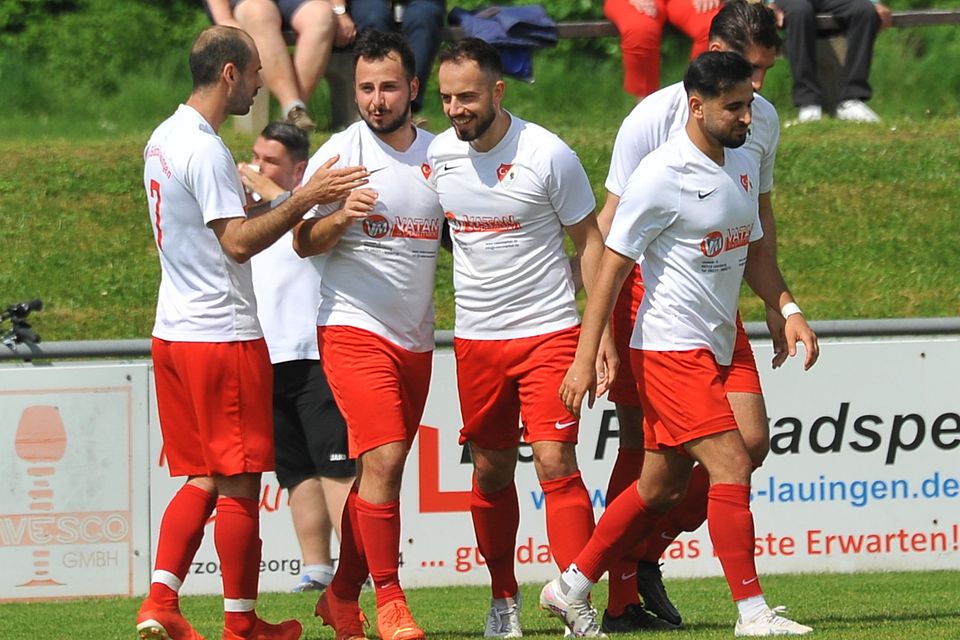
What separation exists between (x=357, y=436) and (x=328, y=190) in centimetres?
96

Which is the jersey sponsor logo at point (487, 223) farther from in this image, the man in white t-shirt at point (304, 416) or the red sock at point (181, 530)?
the man in white t-shirt at point (304, 416)

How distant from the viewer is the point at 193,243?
6789mm

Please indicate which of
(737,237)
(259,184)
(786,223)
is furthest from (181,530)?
(786,223)

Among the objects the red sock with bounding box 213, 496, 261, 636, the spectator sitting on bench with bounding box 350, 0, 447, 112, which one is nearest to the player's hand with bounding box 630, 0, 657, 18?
the spectator sitting on bench with bounding box 350, 0, 447, 112

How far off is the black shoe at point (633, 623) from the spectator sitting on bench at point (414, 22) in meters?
6.08

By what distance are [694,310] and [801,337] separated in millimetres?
465

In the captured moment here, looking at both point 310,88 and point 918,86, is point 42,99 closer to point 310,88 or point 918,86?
point 310,88

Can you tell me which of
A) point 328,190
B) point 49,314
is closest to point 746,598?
point 328,190

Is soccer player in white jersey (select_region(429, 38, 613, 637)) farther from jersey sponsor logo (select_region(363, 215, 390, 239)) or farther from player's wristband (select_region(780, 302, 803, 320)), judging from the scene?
player's wristband (select_region(780, 302, 803, 320))

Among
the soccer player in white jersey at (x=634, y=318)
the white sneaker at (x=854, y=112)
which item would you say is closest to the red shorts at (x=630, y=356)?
the soccer player in white jersey at (x=634, y=318)

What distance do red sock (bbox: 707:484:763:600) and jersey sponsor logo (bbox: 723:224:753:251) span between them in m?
0.90

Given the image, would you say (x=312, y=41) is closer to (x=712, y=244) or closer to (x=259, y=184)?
(x=259, y=184)

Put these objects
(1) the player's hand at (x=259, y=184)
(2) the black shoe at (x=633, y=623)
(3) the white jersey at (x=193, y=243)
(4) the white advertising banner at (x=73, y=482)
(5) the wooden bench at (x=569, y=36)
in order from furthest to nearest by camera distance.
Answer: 1. (5) the wooden bench at (x=569, y=36)
2. (4) the white advertising banner at (x=73, y=482)
3. (1) the player's hand at (x=259, y=184)
4. (2) the black shoe at (x=633, y=623)
5. (3) the white jersey at (x=193, y=243)

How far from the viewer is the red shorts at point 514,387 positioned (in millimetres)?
6926
